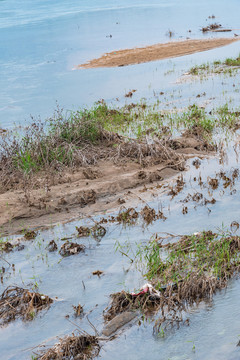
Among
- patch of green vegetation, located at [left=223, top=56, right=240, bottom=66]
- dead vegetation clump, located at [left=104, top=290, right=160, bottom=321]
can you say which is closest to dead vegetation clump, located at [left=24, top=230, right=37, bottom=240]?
dead vegetation clump, located at [left=104, top=290, right=160, bottom=321]

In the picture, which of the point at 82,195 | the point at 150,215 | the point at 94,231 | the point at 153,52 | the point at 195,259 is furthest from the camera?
the point at 153,52

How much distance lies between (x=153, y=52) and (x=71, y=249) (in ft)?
61.5

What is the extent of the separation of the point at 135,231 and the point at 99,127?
3701 millimetres

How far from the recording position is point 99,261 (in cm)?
631

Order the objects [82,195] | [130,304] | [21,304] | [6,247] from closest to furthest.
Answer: [130,304], [21,304], [6,247], [82,195]

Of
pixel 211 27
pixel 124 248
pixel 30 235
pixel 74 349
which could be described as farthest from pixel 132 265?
pixel 211 27

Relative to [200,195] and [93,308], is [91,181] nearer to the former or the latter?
[200,195]

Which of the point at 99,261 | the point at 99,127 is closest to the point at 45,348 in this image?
the point at 99,261

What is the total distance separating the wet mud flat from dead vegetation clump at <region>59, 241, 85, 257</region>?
0.06 ft

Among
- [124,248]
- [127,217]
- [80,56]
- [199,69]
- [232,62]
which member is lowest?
[124,248]

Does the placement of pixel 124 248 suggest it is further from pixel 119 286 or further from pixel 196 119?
pixel 196 119

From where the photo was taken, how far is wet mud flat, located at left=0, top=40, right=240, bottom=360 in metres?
4.82

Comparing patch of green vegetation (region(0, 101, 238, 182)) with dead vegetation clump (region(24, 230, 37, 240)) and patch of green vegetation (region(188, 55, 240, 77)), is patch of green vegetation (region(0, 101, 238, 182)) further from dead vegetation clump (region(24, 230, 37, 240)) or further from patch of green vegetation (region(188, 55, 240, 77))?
patch of green vegetation (region(188, 55, 240, 77))

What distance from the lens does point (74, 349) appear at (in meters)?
4.52
